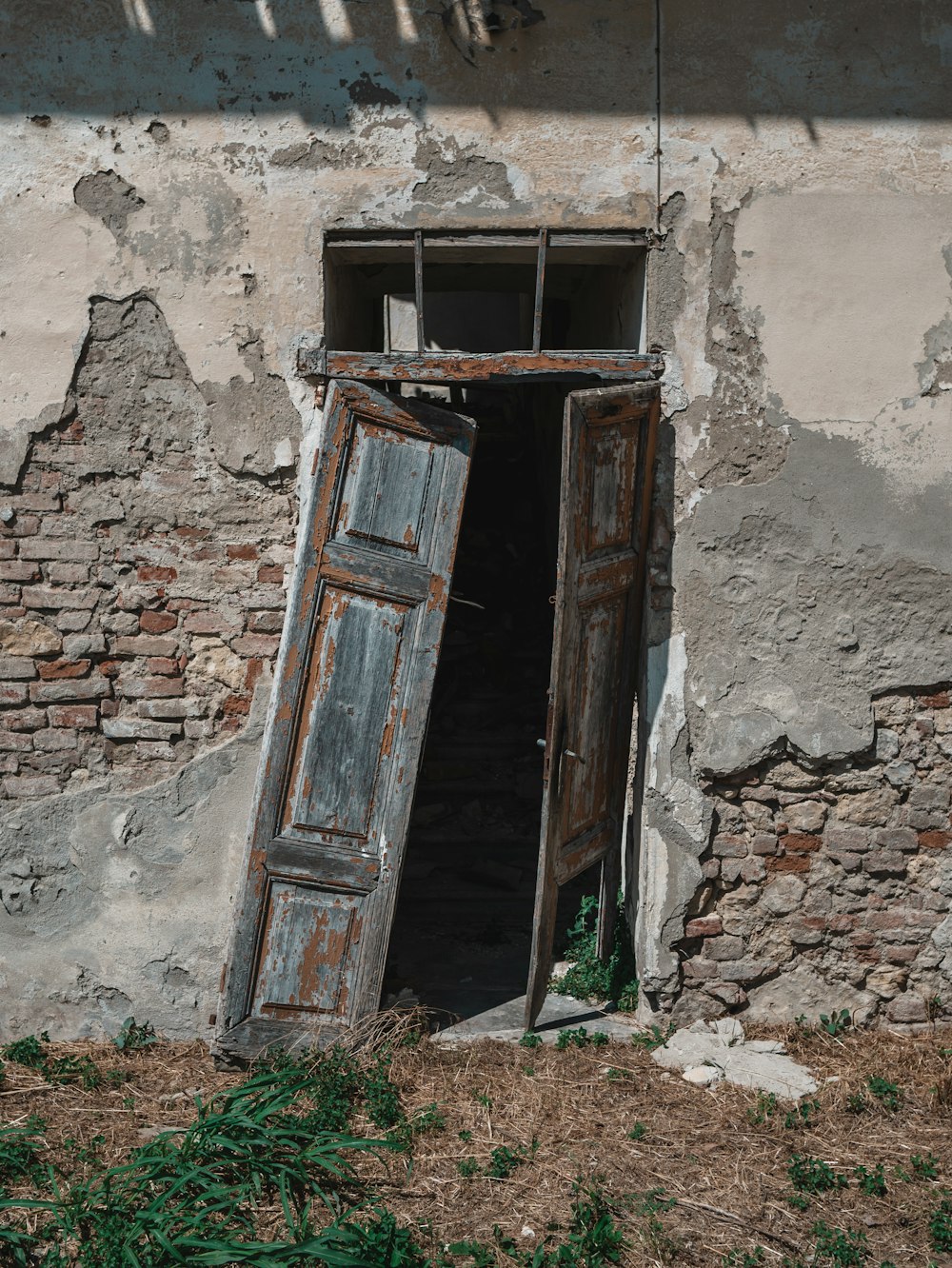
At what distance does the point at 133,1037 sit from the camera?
4102mm

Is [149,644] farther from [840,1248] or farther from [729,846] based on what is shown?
[840,1248]

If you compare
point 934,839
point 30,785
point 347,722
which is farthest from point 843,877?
point 30,785

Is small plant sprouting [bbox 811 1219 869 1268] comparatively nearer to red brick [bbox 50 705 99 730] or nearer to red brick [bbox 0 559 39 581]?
red brick [bbox 50 705 99 730]

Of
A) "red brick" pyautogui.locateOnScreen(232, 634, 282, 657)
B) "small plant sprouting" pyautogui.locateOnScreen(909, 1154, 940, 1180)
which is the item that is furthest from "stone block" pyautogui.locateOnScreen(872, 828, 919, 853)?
"red brick" pyautogui.locateOnScreen(232, 634, 282, 657)

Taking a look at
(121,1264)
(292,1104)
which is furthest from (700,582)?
(121,1264)

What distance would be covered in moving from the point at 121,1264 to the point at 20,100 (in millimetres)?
3741

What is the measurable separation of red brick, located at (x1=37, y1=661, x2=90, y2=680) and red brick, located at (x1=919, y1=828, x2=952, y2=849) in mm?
3248

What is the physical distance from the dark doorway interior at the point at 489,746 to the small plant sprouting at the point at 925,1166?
1.69m

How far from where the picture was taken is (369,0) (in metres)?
3.84

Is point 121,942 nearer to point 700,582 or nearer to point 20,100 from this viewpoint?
point 700,582

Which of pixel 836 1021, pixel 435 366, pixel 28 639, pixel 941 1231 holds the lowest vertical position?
pixel 941 1231

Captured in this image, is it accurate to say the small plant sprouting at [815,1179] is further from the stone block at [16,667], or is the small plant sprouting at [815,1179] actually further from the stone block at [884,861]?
the stone block at [16,667]

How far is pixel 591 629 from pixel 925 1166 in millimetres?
2053

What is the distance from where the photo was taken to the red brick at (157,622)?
13.3 feet
